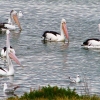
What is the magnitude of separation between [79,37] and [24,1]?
12006mm

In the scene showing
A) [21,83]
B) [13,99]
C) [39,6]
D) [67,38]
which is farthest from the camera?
[39,6]

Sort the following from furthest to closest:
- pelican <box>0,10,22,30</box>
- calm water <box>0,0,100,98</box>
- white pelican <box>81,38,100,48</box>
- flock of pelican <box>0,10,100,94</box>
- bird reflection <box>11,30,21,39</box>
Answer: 1. pelican <box>0,10,22,30</box>
2. bird reflection <box>11,30,21,39</box>
3. white pelican <box>81,38,100,48</box>
4. flock of pelican <box>0,10,100,94</box>
5. calm water <box>0,0,100,98</box>

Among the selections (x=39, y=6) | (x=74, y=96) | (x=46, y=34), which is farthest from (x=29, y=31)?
(x=74, y=96)

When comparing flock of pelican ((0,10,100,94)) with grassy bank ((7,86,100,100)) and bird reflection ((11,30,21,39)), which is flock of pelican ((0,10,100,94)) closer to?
bird reflection ((11,30,21,39))

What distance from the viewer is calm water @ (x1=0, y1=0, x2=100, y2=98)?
18.7 meters

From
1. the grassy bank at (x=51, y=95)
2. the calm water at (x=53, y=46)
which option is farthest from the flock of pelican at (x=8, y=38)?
the grassy bank at (x=51, y=95)

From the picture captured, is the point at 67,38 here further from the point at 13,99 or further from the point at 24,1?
the point at 13,99

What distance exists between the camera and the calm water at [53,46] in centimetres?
1867

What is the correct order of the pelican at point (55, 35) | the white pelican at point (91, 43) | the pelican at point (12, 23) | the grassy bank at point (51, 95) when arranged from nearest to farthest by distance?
the grassy bank at point (51, 95) < the white pelican at point (91, 43) < the pelican at point (55, 35) < the pelican at point (12, 23)

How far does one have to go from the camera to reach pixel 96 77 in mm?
18875

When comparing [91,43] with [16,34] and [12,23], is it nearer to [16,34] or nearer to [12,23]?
[16,34]

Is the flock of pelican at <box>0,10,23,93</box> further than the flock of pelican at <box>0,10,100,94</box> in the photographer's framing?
No

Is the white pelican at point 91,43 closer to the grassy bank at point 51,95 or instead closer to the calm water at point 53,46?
the calm water at point 53,46

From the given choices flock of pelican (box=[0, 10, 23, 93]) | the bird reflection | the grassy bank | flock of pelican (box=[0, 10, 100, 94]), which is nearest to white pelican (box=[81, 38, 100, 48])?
flock of pelican (box=[0, 10, 100, 94])
